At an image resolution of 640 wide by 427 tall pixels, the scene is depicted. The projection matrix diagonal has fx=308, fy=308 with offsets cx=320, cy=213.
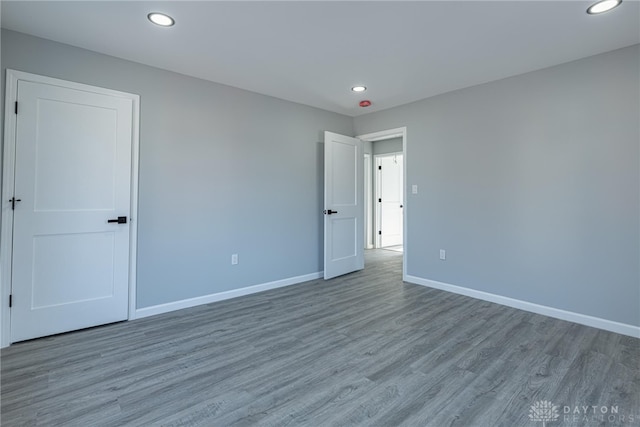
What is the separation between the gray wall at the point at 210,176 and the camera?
9.52 feet

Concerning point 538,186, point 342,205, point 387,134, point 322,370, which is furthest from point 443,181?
point 322,370

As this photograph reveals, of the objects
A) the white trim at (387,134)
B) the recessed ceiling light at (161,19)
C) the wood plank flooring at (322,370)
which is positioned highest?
the recessed ceiling light at (161,19)

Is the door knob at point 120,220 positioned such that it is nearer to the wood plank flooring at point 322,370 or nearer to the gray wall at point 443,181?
the gray wall at point 443,181

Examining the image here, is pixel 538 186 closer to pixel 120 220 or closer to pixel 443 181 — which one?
pixel 443 181

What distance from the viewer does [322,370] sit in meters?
2.08

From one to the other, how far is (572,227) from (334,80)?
280cm

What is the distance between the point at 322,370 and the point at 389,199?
19.0ft

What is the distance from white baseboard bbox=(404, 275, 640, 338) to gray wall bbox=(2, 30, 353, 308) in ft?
5.82

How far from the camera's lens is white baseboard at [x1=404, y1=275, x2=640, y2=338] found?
265cm

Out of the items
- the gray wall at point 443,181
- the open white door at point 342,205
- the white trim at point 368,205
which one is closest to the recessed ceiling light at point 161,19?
the gray wall at point 443,181

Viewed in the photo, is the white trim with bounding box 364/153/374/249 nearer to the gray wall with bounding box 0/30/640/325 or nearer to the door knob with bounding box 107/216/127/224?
the gray wall with bounding box 0/30/640/325

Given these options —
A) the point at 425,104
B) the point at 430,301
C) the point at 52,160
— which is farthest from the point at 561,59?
the point at 52,160

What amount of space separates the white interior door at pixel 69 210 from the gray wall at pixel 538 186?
3441mm

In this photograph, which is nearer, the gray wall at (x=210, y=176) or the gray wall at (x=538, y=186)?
the gray wall at (x=538, y=186)
